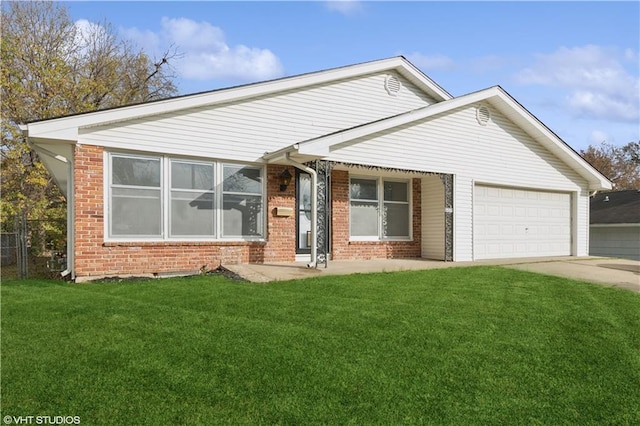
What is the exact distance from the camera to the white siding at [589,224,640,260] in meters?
19.9

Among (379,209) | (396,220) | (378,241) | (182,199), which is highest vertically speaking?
(182,199)

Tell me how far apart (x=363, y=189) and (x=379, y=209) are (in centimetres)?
76

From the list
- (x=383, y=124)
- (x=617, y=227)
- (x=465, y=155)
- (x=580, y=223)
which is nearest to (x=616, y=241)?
(x=617, y=227)

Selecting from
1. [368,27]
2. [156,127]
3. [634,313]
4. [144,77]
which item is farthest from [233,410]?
[144,77]

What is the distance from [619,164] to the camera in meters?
39.1

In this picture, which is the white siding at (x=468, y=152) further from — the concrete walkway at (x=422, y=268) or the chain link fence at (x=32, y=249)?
the chain link fence at (x=32, y=249)

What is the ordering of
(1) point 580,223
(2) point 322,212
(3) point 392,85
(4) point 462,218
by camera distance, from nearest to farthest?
1. (2) point 322,212
2. (4) point 462,218
3. (3) point 392,85
4. (1) point 580,223

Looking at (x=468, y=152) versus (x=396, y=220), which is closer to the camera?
(x=468, y=152)

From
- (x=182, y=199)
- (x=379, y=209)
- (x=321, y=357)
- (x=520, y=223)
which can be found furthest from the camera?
(x=520, y=223)

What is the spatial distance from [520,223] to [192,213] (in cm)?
1024

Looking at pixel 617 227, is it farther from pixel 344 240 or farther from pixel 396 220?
pixel 344 240

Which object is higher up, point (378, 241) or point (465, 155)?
point (465, 155)

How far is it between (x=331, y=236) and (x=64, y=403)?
9.04 metres

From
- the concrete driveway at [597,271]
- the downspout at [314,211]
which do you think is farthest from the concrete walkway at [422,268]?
the downspout at [314,211]
